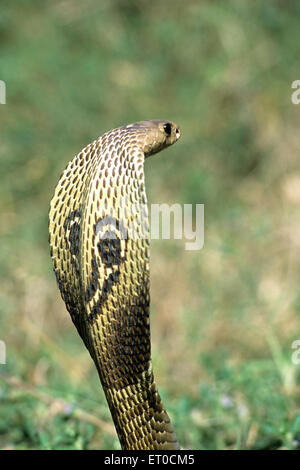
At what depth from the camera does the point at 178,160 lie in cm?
409

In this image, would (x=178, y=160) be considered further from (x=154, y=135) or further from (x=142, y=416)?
(x=142, y=416)

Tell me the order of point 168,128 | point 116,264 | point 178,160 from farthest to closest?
1. point 178,160
2. point 168,128
3. point 116,264

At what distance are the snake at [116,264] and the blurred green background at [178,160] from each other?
3.02 ft

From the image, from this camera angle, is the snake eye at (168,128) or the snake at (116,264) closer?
the snake at (116,264)

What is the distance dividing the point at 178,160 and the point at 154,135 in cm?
261

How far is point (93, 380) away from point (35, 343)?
379 mm

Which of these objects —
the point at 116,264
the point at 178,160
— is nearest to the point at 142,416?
the point at 116,264

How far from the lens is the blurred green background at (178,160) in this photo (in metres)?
3.06

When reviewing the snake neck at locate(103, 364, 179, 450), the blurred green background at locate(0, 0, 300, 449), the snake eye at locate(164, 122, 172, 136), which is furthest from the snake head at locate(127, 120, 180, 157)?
the blurred green background at locate(0, 0, 300, 449)

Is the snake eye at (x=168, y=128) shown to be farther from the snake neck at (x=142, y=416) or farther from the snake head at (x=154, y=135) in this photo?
the snake neck at (x=142, y=416)

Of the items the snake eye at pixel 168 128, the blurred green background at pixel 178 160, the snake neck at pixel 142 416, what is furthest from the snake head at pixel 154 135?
the blurred green background at pixel 178 160

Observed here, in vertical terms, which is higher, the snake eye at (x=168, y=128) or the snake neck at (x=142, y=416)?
the snake eye at (x=168, y=128)
